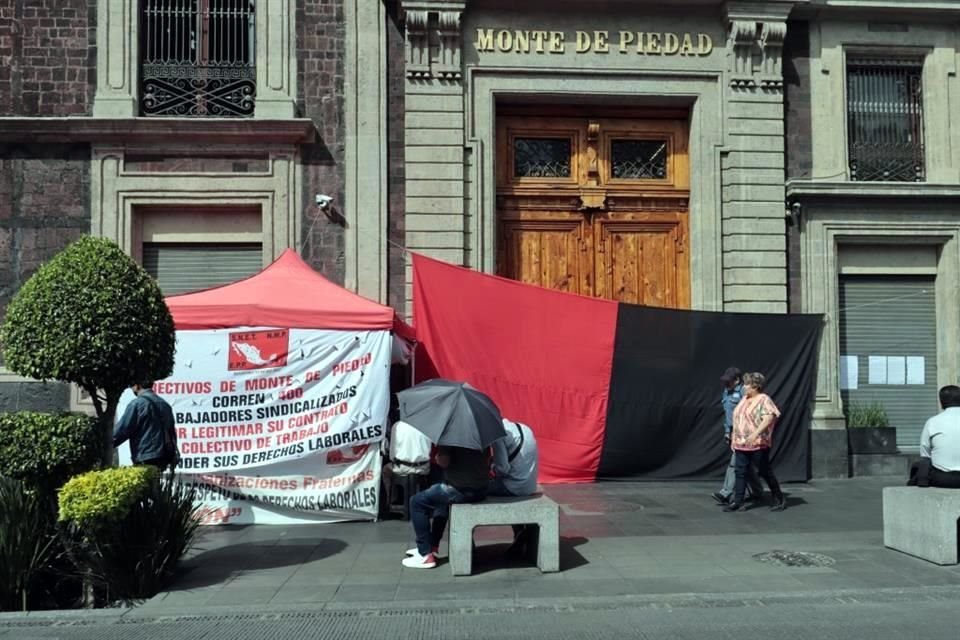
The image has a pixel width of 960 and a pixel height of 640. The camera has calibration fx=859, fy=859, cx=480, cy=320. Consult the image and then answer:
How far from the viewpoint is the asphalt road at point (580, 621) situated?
5.85 metres

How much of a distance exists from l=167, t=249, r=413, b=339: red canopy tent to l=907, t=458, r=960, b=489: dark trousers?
567cm

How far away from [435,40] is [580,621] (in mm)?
9801

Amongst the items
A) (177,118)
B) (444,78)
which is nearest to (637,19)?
(444,78)

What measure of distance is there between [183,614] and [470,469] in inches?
98.9

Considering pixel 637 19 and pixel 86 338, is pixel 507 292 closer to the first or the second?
pixel 637 19

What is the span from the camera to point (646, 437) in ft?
40.5

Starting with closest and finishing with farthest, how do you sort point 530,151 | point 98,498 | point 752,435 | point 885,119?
point 98,498, point 752,435, point 530,151, point 885,119

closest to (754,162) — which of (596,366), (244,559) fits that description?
(596,366)

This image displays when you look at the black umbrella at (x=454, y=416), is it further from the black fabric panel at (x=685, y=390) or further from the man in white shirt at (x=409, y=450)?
the black fabric panel at (x=685, y=390)

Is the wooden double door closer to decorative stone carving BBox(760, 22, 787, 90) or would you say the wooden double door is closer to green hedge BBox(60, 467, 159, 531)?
decorative stone carving BBox(760, 22, 787, 90)

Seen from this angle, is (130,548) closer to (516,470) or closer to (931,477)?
(516,470)

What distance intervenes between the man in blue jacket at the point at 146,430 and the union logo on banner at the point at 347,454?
1.88 meters

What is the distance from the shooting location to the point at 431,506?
7.45 meters

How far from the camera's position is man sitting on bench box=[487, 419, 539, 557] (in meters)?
7.80
